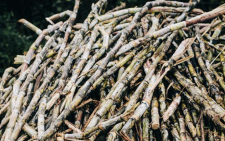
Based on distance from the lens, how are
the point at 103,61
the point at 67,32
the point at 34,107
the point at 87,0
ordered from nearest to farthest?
the point at 34,107, the point at 103,61, the point at 67,32, the point at 87,0

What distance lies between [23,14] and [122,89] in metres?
4.60

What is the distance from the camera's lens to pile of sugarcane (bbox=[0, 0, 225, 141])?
113 centimetres

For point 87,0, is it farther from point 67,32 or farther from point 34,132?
point 34,132

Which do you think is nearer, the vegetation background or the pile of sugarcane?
the pile of sugarcane

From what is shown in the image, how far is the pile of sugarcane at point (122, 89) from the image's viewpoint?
1.13 metres

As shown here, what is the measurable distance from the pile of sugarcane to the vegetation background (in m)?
2.75

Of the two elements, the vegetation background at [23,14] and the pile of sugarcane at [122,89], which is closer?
the pile of sugarcane at [122,89]

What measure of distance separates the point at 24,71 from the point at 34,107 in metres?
0.44

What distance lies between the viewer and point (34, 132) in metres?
1.17

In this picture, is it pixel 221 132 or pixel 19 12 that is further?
pixel 19 12

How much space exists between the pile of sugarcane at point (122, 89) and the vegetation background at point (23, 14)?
9.03 ft

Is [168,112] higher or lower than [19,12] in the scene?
lower

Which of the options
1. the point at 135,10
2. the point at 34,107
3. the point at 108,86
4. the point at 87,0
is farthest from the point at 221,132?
the point at 87,0

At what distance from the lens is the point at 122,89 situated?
127cm
